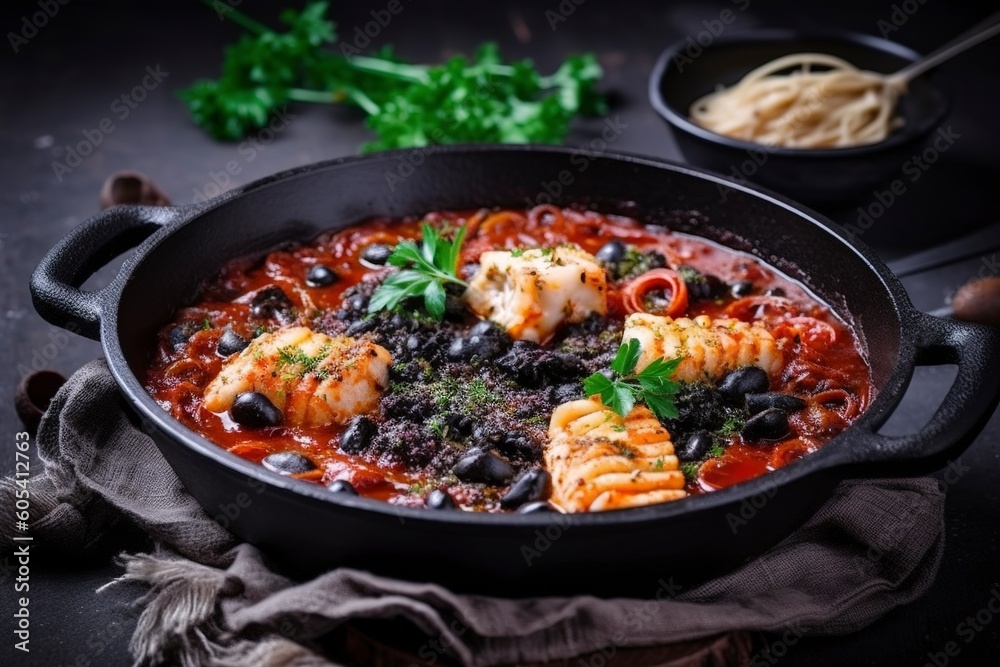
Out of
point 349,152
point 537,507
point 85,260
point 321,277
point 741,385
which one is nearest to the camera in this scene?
point 537,507

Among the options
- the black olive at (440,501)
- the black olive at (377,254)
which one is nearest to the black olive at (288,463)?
the black olive at (440,501)

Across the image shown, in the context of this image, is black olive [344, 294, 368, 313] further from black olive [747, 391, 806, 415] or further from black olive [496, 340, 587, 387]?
black olive [747, 391, 806, 415]

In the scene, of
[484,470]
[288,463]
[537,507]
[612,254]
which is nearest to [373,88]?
[612,254]

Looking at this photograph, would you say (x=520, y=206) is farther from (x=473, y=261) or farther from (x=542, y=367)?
(x=542, y=367)

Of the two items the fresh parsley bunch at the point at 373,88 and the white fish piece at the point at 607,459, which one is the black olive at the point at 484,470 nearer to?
the white fish piece at the point at 607,459


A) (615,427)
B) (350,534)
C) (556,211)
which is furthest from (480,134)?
(350,534)

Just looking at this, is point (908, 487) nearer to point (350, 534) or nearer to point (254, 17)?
point (350, 534)

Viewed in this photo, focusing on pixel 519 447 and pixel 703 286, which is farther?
pixel 703 286
